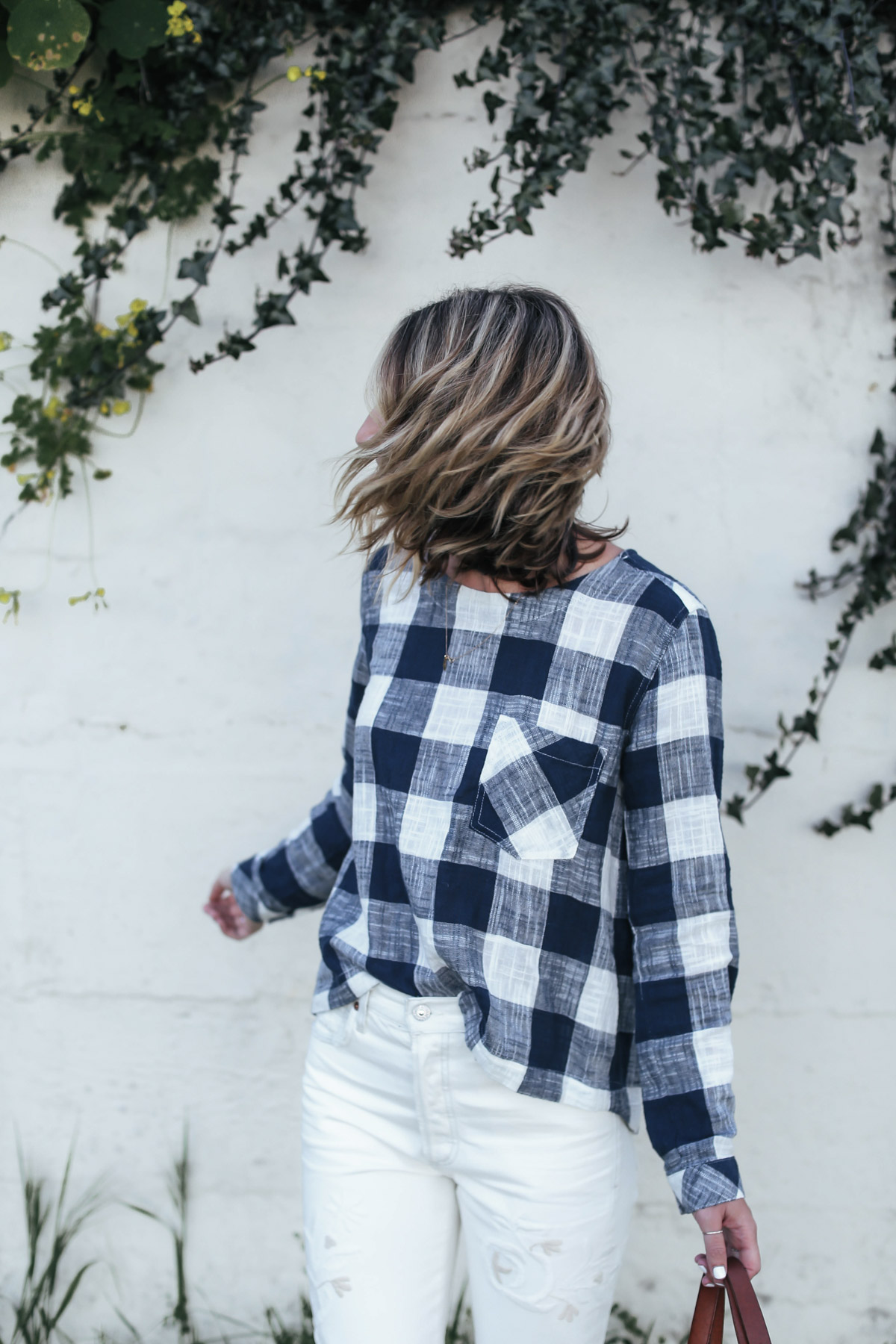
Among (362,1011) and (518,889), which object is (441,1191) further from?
(518,889)

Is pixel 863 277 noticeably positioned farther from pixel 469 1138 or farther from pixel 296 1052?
pixel 296 1052

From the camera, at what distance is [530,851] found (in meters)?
1.10

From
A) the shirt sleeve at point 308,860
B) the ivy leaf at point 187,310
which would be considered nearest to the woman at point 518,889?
the shirt sleeve at point 308,860

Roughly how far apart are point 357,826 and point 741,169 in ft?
4.17

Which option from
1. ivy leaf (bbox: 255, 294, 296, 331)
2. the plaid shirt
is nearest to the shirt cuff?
the plaid shirt

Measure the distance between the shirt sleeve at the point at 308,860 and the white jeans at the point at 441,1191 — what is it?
0.95 feet

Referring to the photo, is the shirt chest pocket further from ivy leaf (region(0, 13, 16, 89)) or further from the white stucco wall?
ivy leaf (region(0, 13, 16, 89))

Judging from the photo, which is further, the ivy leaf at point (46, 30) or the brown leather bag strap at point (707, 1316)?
the ivy leaf at point (46, 30)

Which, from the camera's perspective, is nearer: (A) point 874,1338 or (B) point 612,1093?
(B) point 612,1093

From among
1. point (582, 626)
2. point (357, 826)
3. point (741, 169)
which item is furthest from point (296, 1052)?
point (741, 169)

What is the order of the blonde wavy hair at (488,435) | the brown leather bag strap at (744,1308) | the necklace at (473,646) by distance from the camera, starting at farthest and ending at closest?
the necklace at (473,646) → the blonde wavy hair at (488,435) → the brown leather bag strap at (744,1308)

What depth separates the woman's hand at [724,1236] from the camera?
1007 mm

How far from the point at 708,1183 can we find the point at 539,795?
46 centimetres

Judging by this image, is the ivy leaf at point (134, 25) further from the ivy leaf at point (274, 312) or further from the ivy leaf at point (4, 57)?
the ivy leaf at point (274, 312)
